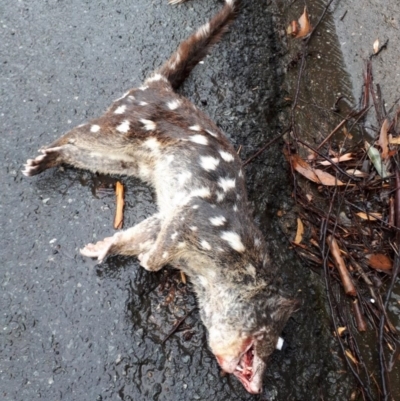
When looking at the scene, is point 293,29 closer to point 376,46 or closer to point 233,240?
point 376,46

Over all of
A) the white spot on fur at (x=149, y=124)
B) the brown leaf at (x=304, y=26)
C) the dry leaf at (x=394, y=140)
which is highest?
the white spot on fur at (x=149, y=124)

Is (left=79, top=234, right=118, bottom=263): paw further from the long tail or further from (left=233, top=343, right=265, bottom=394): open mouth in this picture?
the long tail

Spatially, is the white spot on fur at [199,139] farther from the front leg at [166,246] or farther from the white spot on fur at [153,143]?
the front leg at [166,246]

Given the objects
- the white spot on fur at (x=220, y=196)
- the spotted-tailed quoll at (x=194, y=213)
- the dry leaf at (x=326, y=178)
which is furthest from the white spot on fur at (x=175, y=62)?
the dry leaf at (x=326, y=178)

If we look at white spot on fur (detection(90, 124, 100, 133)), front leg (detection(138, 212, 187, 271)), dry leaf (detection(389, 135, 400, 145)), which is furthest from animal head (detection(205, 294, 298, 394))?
dry leaf (detection(389, 135, 400, 145))

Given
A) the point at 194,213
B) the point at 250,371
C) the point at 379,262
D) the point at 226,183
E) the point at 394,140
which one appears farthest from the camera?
the point at 394,140

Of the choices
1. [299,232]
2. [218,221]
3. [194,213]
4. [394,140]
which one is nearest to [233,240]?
[218,221]

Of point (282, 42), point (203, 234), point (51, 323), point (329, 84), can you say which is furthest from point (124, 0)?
point (51, 323)
